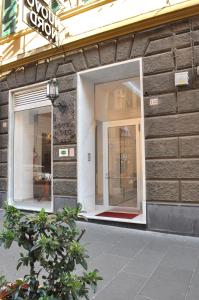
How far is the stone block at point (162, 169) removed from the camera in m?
5.68

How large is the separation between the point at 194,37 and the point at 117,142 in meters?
Answer: 3.39

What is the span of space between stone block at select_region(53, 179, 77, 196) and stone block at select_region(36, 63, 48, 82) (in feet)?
9.20

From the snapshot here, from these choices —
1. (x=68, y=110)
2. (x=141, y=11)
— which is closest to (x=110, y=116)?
(x=68, y=110)

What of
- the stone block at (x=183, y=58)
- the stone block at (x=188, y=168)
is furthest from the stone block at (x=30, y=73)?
the stone block at (x=188, y=168)

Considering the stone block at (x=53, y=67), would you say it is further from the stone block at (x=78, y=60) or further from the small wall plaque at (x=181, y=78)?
the small wall plaque at (x=181, y=78)

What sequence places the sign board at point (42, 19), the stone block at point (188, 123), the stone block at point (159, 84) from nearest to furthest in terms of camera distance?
the stone block at point (188, 123) < the stone block at point (159, 84) < the sign board at point (42, 19)

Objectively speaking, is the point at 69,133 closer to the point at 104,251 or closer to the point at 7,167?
the point at 7,167

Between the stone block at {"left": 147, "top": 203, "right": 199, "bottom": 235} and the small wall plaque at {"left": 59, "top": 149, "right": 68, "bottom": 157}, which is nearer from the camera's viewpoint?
the stone block at {"left": 147, "top": 203, "right": 199, "bottom": 235}

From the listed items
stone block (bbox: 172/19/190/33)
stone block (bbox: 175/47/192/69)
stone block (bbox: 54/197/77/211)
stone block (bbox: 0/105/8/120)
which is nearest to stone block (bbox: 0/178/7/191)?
→ stone block (bbox: 0/105/8/120)

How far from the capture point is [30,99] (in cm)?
817

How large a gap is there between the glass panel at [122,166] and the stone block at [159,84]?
1.79 meters

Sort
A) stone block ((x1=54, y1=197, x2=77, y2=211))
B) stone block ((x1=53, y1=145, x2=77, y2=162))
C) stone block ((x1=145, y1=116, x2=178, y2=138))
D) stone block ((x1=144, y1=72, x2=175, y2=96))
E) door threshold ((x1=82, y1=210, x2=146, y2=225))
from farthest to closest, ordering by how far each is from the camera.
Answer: stone block ((x1=53, y1=145, x2=77, y2=162)) < stone block ((x1=54, y1=197, x2=77, y2=211)) < door threshold ((x1=82, y1=210, x2=146, y2=225)) < stone block ((x1=144, y1=72, x2=175, y2=96)) < stone block ((x1=145, y1=116, x2=178, y2=138))

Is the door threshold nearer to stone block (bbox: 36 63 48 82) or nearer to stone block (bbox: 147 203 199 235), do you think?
stone block (bbox: 147 203 199 235)

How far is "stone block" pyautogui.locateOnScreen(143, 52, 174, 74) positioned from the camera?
5875mm
